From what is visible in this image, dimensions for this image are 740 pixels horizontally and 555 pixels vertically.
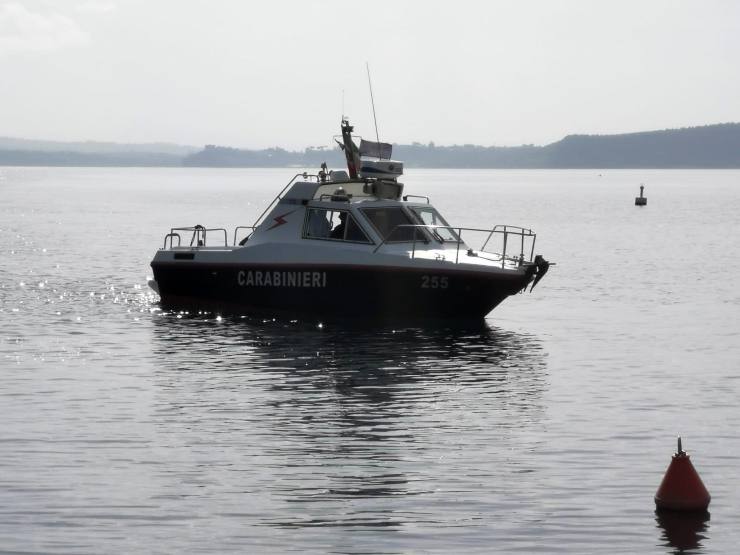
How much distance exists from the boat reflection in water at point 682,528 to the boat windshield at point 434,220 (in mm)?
18797

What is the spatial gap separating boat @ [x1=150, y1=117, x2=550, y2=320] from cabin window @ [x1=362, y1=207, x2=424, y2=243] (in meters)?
0.03

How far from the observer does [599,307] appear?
4000 centimetres

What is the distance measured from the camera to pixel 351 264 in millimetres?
32312

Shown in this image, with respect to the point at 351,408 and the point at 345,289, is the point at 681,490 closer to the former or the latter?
the point at 351,408

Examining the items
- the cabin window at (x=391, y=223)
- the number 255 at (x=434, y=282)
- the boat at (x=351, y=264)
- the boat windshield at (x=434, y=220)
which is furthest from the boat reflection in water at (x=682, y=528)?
the boat windshield at (x=434, y=220)

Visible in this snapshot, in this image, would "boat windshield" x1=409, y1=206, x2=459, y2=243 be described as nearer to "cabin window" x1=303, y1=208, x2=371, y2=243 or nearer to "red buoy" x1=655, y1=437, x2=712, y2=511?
"cabin window" x1=303, y1=208, x2=371, y2=243

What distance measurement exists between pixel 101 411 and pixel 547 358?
10882 mm

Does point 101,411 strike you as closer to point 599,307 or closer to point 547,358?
point 547,358

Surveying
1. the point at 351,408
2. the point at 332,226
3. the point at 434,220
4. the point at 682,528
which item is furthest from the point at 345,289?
the point at 682,528

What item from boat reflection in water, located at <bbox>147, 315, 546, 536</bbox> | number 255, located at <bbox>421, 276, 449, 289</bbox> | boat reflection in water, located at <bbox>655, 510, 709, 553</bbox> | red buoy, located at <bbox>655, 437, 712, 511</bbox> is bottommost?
boat reflection in water, located at <bbox>147, 315, 546, 536</bbox>

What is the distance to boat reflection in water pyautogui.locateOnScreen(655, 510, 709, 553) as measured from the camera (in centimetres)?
1434

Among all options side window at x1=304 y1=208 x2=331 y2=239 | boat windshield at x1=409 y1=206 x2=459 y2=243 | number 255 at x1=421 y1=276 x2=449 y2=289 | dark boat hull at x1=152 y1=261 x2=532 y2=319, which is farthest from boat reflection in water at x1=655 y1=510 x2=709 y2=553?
side window at x1=304 y1=208 x2=331 y2=239

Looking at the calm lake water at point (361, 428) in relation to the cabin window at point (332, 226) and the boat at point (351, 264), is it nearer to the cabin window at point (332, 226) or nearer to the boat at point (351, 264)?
the boat at point (351, 264)

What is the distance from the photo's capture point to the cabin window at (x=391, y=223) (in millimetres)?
33062
